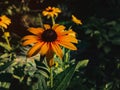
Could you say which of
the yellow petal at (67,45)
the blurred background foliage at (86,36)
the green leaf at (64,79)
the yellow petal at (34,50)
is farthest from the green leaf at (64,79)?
the blurred background foliage at (86,36)

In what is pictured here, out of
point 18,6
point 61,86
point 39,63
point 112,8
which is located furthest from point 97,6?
point 61,86

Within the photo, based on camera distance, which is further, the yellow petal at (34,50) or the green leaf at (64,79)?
the green leaf at (64,79)

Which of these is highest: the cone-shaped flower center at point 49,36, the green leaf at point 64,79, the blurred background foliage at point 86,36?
the cone-shaped flower center at point 49,36

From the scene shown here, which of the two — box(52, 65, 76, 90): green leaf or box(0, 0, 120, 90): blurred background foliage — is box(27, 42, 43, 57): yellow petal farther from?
box(0, 0, 120, 90): blurred background foliage

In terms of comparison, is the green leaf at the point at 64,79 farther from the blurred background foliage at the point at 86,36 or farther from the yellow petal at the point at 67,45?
the blurred background foliage at the point at 86,36

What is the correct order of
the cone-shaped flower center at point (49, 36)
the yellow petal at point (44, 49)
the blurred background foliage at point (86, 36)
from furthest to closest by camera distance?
the blurred background foliage at point (86, 36)
the cone-shaped flower center at point (49, 36)
the yellow petal at point (44, 49)

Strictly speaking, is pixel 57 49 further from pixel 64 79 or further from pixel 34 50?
pixel 64 79

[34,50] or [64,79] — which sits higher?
[34,50]

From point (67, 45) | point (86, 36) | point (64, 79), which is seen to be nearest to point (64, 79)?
point (64, 79)
